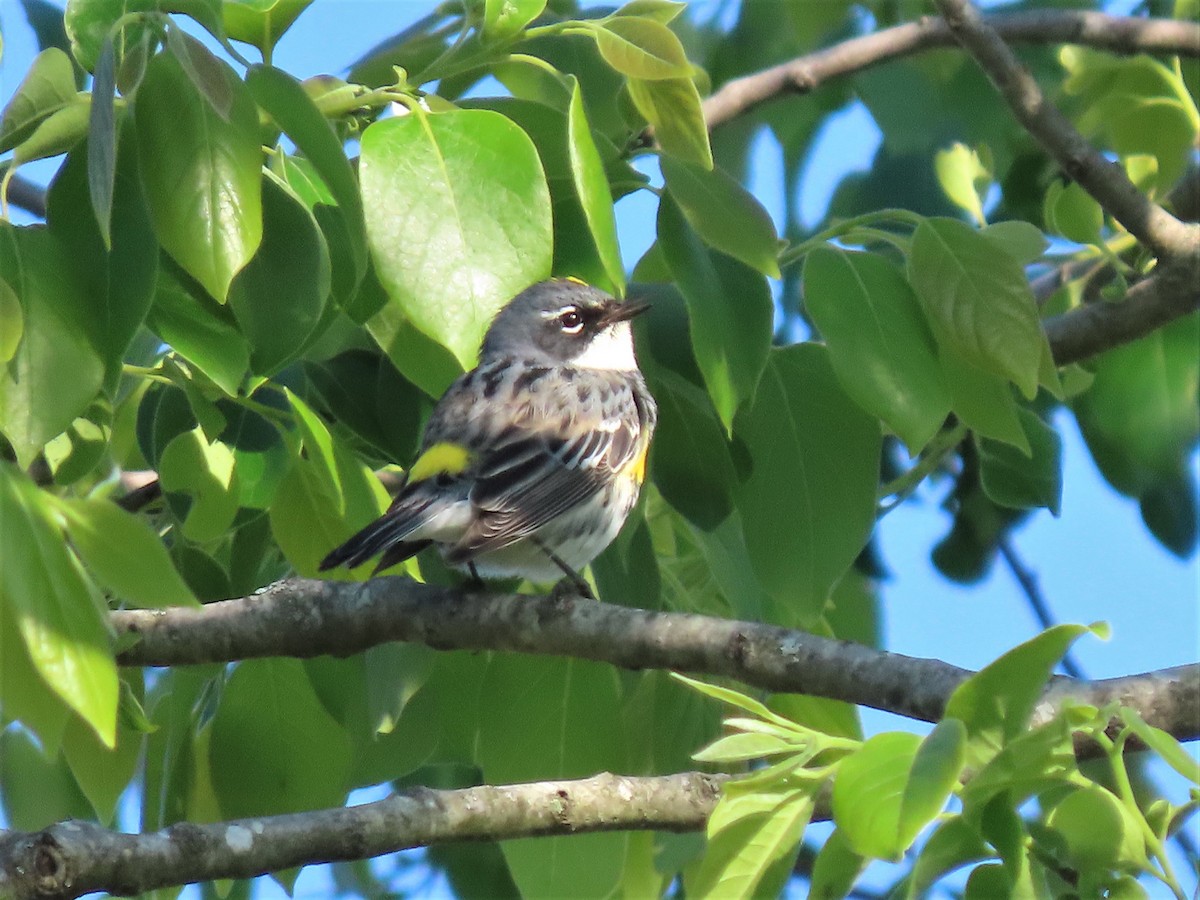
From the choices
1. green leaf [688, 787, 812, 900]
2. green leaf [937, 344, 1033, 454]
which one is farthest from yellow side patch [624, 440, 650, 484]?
green leaf [688, 787, 812, 900]

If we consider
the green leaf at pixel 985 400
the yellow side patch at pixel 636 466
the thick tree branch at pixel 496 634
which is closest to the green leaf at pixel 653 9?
the green leaf at pixel 985 400

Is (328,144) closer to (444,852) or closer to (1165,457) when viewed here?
(1165,457)

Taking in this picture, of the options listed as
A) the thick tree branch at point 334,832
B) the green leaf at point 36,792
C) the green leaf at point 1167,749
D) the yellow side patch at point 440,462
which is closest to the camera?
the green leaf at point 1167,749

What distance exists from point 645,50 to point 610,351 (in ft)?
8.48

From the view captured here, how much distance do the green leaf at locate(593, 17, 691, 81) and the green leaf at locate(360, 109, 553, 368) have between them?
0.23 meters

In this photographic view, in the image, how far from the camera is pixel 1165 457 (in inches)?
139

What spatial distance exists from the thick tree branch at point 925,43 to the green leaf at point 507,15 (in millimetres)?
1932

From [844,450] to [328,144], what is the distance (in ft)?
3.56

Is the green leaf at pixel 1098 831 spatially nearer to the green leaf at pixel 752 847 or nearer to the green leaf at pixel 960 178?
the green leaf at pixel 752 847

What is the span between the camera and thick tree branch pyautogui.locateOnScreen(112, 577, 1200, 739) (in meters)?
2.20

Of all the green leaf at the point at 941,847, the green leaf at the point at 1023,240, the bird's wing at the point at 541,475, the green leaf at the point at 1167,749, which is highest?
the green leaf at the point at 1167,749

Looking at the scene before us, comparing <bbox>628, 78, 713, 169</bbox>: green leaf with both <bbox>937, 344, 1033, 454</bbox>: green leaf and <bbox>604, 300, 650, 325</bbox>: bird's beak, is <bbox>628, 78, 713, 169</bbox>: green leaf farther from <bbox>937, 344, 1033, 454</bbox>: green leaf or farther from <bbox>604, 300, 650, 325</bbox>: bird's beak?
<bbox>937, 344, 1033, 454</bbox>: green leaf

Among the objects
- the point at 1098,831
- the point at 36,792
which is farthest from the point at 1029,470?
the point at 36,792

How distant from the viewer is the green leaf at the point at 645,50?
7.36 feet
